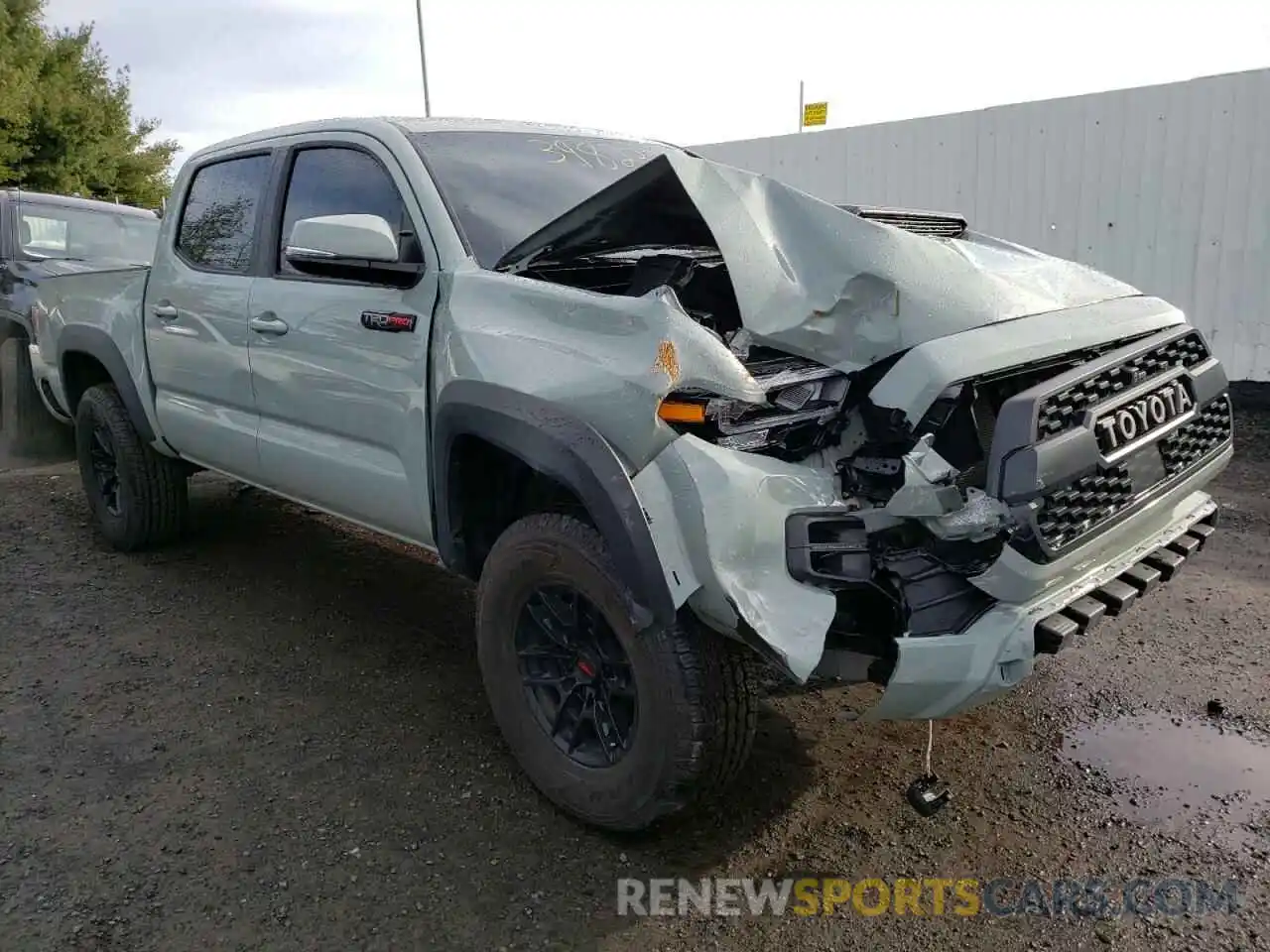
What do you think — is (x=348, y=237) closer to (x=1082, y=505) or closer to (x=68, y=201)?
(x=1082, y=505)

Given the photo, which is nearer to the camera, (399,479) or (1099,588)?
(1099,588)

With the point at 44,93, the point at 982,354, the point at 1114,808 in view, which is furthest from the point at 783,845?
the point at 44,93

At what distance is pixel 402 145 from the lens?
129 inches

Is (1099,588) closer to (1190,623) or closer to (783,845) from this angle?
(783,845)

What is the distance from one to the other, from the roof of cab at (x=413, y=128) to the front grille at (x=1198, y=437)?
2394 mm

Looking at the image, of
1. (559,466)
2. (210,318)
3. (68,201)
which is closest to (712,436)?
(559,466)

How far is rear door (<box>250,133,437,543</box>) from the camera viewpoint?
10.1ft

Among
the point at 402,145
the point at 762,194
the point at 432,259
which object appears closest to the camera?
the point at 762,194

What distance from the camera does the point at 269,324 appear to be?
3.64m

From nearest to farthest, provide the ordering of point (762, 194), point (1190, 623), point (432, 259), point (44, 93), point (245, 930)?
point (245, 930)
point (762, 194)
point (432, 259)
point (1190, 623)
point (44, 93)

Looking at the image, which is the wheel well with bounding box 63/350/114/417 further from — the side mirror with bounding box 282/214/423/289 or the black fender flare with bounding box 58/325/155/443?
the side mirror with bounding box 282/214/423/289

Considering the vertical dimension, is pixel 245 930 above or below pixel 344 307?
below

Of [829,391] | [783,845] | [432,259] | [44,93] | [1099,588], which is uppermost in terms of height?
[44,93]

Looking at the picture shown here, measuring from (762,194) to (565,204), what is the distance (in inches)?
38.8
